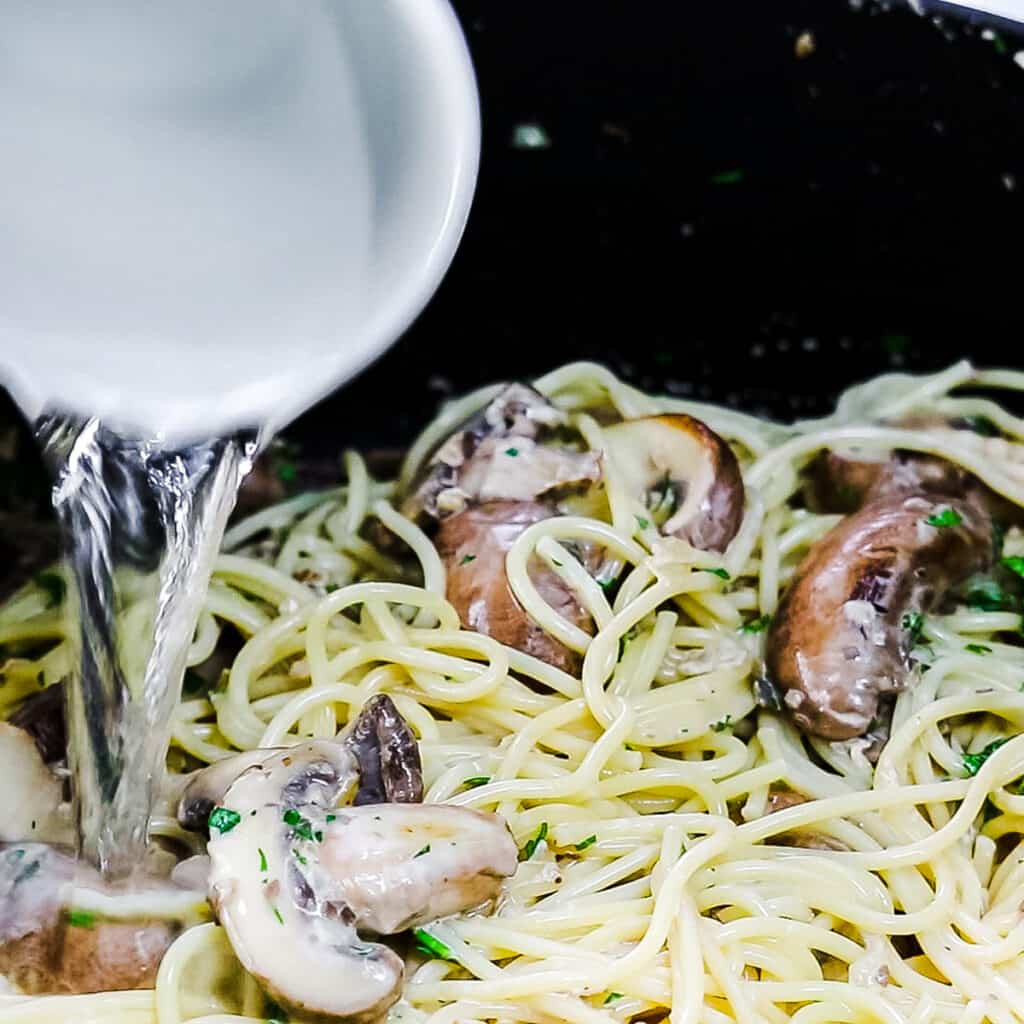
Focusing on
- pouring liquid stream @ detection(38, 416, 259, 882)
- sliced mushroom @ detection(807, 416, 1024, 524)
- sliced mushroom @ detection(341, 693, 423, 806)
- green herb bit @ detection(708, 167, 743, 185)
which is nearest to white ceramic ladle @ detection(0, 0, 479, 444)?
pouring liquid stream @ detection(38, 416, 259, 882)

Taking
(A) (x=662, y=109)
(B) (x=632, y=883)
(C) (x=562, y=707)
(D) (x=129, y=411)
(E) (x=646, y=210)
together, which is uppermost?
(A) (x=662, y=109)

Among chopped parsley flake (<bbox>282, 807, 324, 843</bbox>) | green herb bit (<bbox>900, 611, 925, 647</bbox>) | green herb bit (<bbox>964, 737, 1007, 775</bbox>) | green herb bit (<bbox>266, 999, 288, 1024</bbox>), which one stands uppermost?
green herb bit (<bbox>900, 611, 925, 647</bbox>)

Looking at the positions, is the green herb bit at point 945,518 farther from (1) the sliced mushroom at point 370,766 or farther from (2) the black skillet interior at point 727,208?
(1) the sliced mushroom at point 370,766

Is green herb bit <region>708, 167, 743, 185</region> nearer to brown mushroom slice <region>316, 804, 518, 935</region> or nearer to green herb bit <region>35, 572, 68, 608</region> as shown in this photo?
brown mushroom slice <region>316, 804, 518, 935</region>

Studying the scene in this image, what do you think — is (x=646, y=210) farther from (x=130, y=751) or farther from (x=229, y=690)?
(x=130, y=751)

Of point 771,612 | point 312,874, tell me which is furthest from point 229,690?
point 771,612

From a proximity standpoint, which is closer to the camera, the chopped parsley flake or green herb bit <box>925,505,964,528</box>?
the chopped parsley flake


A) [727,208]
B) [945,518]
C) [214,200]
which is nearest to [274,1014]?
[214,200]
